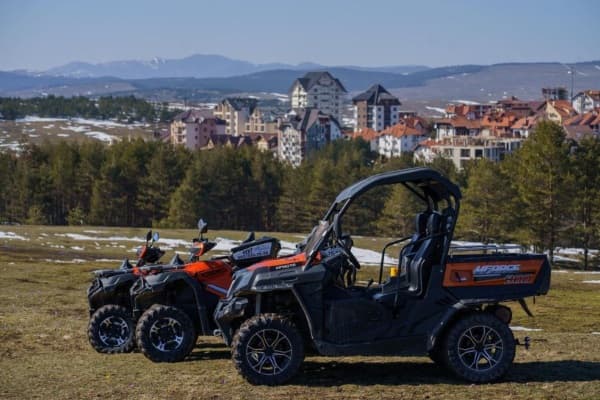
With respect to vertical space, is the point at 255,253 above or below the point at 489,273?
below

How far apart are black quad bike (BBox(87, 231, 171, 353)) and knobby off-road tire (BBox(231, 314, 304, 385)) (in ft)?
16.3

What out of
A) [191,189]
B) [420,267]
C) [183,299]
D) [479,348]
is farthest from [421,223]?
[191,189]

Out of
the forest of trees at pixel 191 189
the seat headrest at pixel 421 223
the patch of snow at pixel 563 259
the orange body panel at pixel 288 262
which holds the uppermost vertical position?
the seat headrest at pixel 421 223

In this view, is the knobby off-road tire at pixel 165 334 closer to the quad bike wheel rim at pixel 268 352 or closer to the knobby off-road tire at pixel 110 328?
the knobby off-road tire at pixel 110 328

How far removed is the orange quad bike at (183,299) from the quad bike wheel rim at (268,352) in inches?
119

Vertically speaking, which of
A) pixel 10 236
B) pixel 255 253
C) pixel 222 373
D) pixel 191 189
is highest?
pixel 255 253

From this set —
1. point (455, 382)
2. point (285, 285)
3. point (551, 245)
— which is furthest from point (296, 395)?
point (551, 245)

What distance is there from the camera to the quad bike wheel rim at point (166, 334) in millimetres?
17516

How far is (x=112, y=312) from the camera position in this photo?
19359mm

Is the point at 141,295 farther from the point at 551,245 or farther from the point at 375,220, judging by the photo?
the point at 375,220

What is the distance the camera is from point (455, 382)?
14945 mm

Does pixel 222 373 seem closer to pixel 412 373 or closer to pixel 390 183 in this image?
pixel 412 373

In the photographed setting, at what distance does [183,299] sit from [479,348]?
6279 mm

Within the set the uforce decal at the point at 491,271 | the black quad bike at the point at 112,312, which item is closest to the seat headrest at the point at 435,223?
the uforce decal at the point at 491,271
